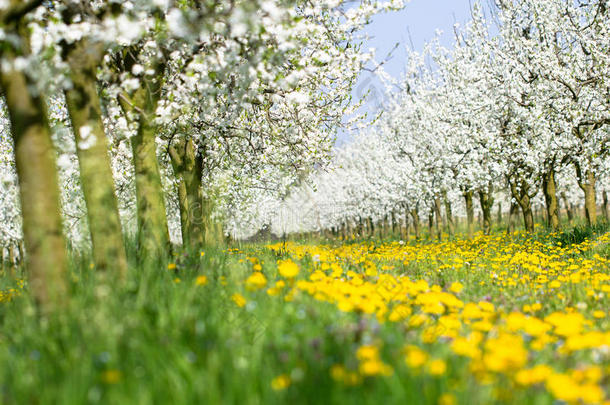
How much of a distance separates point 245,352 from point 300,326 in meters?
0.34

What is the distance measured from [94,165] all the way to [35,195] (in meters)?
1.29

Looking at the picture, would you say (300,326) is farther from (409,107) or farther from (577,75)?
(409,107)

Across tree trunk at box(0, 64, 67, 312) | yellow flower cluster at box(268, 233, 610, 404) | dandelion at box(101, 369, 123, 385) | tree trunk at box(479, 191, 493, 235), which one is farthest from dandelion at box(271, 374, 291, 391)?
tree trunk at box(479, 191, 493, 235)

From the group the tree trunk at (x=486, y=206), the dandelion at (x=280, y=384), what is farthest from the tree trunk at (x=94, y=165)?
the tree trunk at (x=486, y=206)

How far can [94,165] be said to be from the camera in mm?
4797

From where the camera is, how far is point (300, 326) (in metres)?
2.76

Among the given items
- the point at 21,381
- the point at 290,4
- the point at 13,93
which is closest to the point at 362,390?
the point at 21,381

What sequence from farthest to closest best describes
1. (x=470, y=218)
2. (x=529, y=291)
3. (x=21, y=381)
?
1. (x=470, y=218)
2. (x=529, y=291)
3. (x=21, y=381)

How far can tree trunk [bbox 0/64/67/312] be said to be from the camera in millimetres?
3561

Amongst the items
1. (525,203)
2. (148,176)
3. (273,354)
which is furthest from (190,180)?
(525,203)

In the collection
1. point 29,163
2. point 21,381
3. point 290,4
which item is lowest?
point 21,381

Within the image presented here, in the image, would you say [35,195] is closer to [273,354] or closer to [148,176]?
[273,354]

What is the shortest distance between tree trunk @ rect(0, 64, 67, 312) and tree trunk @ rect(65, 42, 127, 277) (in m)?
0.88

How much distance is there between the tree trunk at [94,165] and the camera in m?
4.57
